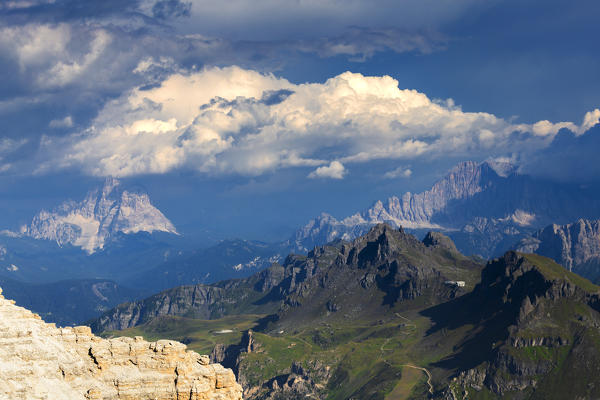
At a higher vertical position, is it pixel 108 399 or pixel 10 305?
pixel 10 305

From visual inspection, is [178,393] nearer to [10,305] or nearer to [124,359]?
[124,359]

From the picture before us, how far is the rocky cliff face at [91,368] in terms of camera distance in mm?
108500

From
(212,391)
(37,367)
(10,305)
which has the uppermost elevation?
(10,305)

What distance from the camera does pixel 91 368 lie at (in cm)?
11994

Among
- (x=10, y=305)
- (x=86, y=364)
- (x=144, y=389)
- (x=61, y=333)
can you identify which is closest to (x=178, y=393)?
(x=144, y=389)

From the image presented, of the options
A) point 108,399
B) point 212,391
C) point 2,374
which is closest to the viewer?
point 2,374

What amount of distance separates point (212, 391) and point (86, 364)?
2559cm

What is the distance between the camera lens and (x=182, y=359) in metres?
128

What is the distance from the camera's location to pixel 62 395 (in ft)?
361

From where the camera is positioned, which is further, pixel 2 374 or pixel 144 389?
pixel 144 389

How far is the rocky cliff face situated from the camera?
10850 cm

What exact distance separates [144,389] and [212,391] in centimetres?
1394

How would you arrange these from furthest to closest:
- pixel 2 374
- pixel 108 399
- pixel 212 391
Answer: pixel 212 391
pixel 108 399
pixel 2 374

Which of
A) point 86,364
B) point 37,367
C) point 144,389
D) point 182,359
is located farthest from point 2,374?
point 182,359
